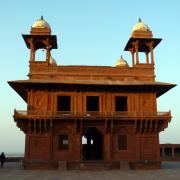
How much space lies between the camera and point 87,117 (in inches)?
1061

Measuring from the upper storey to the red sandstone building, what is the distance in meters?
0.09

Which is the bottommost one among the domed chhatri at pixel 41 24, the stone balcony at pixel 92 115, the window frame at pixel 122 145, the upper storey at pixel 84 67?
the window frame at pixel 122 145

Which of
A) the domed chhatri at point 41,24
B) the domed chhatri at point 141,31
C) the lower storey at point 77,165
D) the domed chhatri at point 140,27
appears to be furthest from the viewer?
the domed chhatri at point 140,27

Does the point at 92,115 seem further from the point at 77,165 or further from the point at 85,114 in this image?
the point at 77,165

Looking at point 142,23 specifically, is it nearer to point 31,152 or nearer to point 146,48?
point 146,48

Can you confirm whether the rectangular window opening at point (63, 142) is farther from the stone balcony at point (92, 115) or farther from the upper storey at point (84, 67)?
the upper storey at point (84, 67)

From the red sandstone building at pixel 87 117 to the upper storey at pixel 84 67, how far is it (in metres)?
0.09

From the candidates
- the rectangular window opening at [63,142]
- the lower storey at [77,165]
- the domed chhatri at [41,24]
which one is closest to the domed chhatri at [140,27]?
the domed chhatri at [41,24]

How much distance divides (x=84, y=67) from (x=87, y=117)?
512 centimetres

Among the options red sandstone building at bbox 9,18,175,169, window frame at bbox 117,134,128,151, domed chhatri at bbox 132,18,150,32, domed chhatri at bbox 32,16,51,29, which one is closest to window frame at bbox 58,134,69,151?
red sandstone building at bbox 9,18,175,169

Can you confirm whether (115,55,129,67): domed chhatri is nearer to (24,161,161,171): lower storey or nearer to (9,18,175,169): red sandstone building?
(9,18,175,169): red sandstone building

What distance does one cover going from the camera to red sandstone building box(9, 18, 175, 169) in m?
26.8

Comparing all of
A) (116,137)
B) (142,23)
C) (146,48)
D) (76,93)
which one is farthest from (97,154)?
(142,23)

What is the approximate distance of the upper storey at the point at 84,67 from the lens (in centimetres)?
2919
